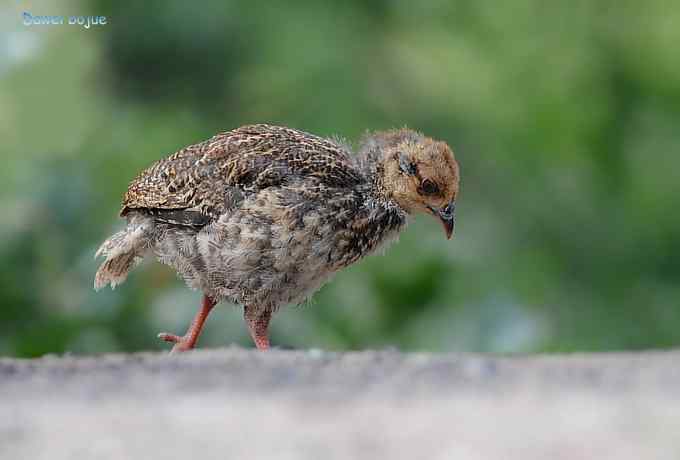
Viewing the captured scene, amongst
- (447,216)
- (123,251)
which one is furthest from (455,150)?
(123,251)

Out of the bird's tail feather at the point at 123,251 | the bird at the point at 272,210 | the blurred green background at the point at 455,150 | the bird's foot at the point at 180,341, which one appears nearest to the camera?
the bird at the point at 272,210

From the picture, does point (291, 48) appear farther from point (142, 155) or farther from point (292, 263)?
point (292, 263)

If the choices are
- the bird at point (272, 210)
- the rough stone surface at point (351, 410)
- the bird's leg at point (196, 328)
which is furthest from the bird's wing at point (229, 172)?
the rough stone surface at point (351, 410)

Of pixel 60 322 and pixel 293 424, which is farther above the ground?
pixel 293 424

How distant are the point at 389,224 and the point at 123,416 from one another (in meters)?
2.59

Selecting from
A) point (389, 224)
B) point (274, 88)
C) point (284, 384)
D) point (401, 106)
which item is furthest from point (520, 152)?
point (284, 384)

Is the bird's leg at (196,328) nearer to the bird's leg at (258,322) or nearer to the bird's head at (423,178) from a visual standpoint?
the bird's leg at (258,322)

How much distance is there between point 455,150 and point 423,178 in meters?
2.96

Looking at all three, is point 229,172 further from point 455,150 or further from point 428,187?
point 455,150

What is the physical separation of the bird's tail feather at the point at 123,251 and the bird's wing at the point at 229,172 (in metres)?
0.08

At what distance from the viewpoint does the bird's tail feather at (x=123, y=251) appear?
5.61 meters

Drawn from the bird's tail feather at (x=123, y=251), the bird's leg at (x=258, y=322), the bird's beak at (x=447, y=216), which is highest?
the bird's beak at (x=447, y=216)

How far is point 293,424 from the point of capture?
2.96 meters

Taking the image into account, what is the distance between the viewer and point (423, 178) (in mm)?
5445
